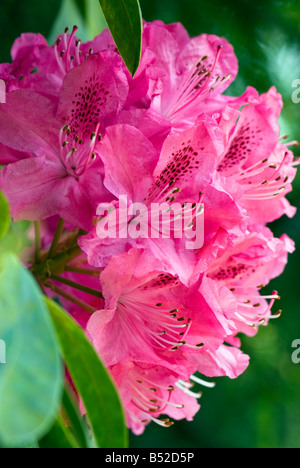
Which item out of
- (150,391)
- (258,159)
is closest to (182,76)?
(258,159)

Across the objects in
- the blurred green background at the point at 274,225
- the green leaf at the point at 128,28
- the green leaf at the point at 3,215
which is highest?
the green leaf at the point at 128,28

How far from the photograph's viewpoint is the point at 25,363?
27 cm

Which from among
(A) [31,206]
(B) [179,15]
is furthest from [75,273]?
(B) [179,15]

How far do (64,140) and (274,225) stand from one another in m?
0.65

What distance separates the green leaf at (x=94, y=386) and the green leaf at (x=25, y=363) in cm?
10

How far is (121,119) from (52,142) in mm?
79

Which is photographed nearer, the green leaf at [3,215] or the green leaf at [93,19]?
the green leaf at [3,215]

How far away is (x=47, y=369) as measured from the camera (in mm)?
272

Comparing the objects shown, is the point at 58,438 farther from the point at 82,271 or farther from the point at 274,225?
the point at 274,225

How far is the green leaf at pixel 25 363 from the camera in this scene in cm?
26

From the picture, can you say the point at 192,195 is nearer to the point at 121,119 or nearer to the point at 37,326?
the point at 121,119

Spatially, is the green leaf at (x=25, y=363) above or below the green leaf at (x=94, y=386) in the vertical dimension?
above

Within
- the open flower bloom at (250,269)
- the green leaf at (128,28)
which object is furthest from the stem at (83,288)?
the green leaf at (128,28)

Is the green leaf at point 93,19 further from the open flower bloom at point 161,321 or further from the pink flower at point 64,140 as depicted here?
the open flower bloom at point 161,321
